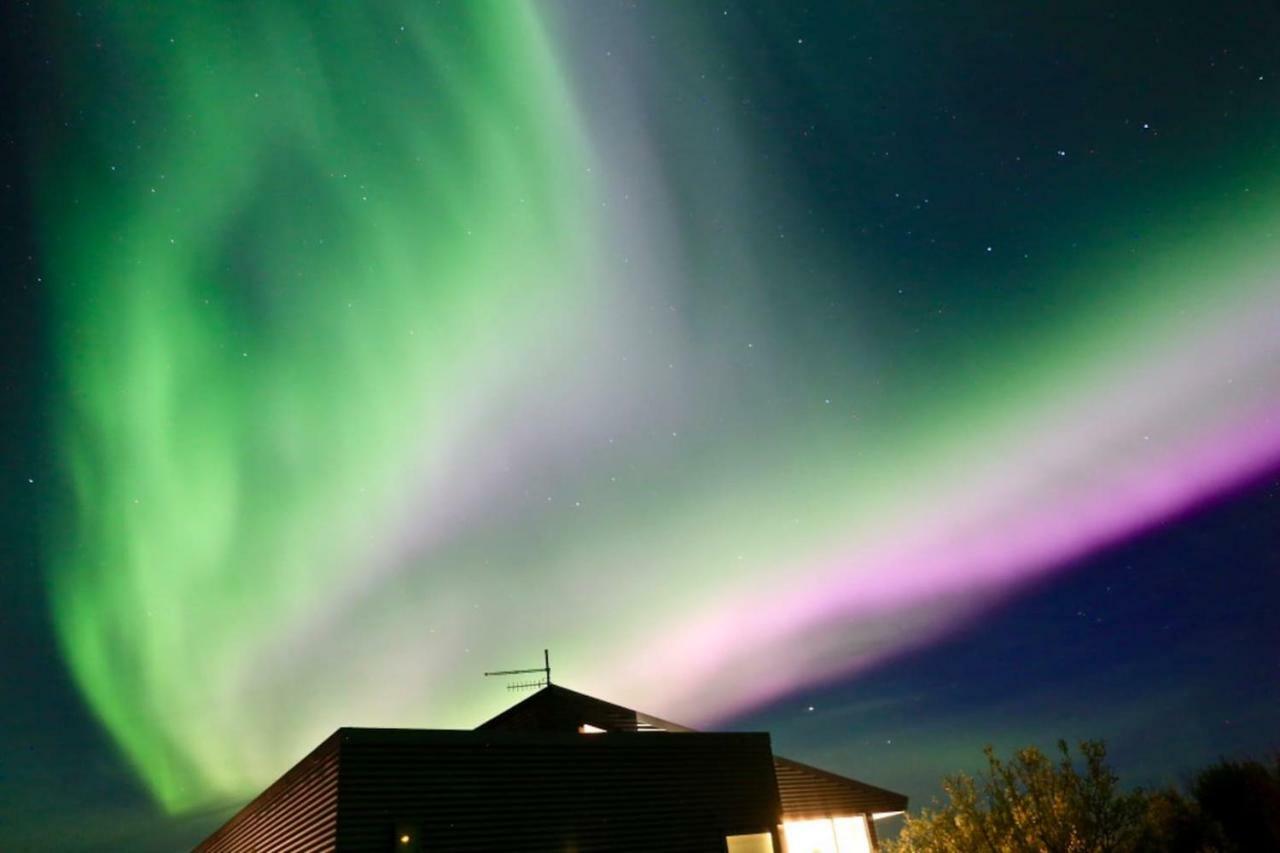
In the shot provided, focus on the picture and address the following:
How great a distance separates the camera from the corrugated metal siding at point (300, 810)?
1338 centimetres

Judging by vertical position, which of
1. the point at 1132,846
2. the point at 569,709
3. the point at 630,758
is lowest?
the point at 1132,846

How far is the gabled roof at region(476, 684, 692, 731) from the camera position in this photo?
23234 mm

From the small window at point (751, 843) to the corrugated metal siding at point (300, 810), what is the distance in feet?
27.9

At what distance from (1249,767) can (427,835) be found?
103 ft

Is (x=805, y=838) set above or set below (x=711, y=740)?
below

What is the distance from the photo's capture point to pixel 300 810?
1477cm

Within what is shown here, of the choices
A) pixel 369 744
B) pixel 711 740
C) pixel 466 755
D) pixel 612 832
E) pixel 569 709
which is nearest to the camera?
pixel 369 744

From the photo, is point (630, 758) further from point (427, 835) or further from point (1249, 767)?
point (1249, 767)

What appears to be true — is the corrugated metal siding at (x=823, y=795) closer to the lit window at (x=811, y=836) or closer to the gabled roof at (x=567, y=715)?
the lit window at (x=811, y=836)

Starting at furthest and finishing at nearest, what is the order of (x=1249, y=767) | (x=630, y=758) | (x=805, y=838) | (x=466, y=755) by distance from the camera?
(x=1249, y=767) < (x=805, y=838) < (x=630, y=758) < (x=466, y=755)

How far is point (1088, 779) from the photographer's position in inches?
624

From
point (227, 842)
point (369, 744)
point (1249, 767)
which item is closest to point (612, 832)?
point (369, 744)

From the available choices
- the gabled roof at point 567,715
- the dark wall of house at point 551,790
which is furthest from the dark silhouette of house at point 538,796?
the gabled roof at point 567,715

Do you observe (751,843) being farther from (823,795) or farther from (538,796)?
(538,796)
